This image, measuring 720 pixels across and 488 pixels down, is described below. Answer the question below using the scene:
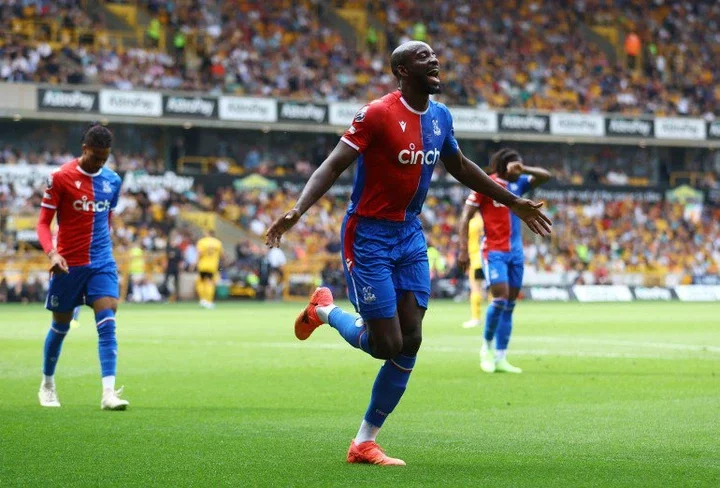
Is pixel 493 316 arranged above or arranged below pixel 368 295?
below

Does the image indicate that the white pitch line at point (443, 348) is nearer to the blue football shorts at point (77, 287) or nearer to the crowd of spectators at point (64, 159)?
the blue football shorts at point (77, 287)

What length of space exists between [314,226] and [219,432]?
1494 inches

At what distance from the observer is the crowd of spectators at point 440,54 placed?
151 feet

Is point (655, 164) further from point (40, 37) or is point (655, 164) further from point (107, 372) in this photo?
point (107, 372)

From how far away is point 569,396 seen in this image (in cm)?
1136

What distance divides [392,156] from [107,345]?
4104mm

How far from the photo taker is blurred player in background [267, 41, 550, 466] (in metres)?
7.34

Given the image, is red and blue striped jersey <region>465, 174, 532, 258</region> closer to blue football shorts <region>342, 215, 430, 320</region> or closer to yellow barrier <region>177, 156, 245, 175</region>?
blue football shorts <region>342, 215, 430, 320</region>

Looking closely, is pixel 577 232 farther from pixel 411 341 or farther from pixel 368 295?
pixel 368 295

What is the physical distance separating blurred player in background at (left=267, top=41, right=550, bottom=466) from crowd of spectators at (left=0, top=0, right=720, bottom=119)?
125ft

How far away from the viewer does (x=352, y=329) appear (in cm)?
780

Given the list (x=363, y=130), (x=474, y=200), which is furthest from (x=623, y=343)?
(x=363, y=130)

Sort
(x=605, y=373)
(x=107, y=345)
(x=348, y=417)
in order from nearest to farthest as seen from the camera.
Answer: (x=348, y=417), (x=107, y=345), (x=605, y=373)

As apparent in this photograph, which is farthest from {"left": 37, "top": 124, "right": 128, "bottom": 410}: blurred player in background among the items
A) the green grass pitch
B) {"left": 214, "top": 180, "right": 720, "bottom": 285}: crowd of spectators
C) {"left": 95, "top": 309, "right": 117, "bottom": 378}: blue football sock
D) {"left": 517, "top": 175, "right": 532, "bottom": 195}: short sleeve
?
{"left": 214, "top": 180, "right": 720, "bottom": 285}: crowd of spectators
